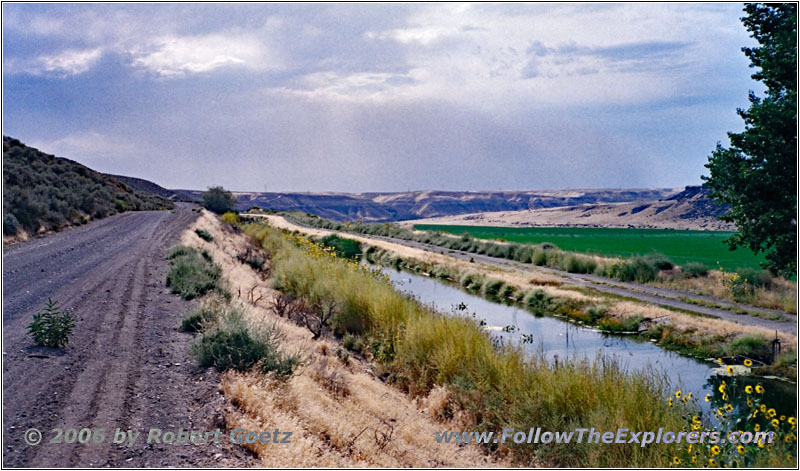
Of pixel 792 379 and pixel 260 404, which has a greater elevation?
pixel 260 404

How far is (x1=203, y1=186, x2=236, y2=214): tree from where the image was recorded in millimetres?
83312

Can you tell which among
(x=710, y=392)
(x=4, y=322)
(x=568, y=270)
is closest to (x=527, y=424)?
(x=710, y=392)

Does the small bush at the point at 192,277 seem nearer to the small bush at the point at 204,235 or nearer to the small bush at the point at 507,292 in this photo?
the small bush at the point at 204,235

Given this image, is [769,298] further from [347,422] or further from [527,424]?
[347,422]

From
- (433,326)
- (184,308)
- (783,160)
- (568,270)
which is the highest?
(783,160)

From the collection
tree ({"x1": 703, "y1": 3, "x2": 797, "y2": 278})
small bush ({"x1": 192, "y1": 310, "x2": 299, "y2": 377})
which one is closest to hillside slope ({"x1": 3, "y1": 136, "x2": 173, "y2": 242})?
small bush ({"x1": 192, "y1": 310, "x2": 299, "y2": 377})

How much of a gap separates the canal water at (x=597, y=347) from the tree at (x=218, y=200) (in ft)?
206

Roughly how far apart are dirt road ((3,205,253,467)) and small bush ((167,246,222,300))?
0.30 m

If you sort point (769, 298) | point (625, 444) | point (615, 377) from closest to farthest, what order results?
1. point (625, 444)
2. point (615, 377)
3. point (769, 298)

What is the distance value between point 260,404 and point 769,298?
21.7 metres

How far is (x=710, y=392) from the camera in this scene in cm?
1269

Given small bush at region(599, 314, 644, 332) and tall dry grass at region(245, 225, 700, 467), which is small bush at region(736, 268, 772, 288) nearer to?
small bush at region(599, 314, 644, 332)

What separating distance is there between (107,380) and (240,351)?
167 cm

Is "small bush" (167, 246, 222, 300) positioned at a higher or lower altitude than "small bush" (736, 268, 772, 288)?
higher
